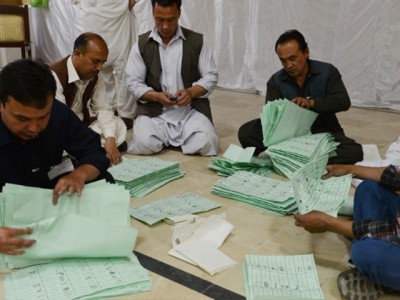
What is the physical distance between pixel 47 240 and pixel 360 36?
11.6 feet

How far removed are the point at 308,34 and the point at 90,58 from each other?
267 cm

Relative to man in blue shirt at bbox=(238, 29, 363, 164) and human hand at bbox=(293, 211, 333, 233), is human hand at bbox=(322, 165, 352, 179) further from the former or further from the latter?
man in blue shirt at bbox=(238, 29, 363, 164)

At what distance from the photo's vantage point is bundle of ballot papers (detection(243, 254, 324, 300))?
1.28 metres

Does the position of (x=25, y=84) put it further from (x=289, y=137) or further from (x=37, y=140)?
(x=289, y=137)

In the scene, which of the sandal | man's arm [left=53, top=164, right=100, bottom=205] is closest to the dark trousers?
the sandal

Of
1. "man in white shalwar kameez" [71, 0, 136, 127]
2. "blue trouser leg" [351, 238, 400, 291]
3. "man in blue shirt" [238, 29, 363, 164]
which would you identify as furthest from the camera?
"man in white shalwar kameez" [71, 0, 136, 127]

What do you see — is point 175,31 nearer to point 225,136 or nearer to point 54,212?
point 225,136

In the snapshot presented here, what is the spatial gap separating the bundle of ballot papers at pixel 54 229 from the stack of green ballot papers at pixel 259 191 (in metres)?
0.75

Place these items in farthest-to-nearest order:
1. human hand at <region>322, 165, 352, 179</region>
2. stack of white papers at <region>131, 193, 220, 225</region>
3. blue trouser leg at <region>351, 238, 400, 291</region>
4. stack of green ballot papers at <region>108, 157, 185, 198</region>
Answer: stack of green ballot papers at <region>108, 157, 185, 198</region>, stack of white papers at <region>131, 193, 220, 225</region>, human hand at <region>322, 165, 352, 179</region>, blue trouser leg at <region>351, 238, 400, 291</region>

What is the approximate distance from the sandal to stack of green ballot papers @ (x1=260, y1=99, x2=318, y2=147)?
1.10m

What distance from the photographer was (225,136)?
3.13 meters

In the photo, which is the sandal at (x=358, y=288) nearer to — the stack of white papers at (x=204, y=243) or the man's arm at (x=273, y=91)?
the stack of white papers at (x=204, y=243)

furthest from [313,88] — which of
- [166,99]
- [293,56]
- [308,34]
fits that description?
[308,34]

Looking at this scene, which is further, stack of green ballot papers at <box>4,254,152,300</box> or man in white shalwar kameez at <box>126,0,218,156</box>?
man in white shalwar kameez at <box>126,0,218,156</box>
